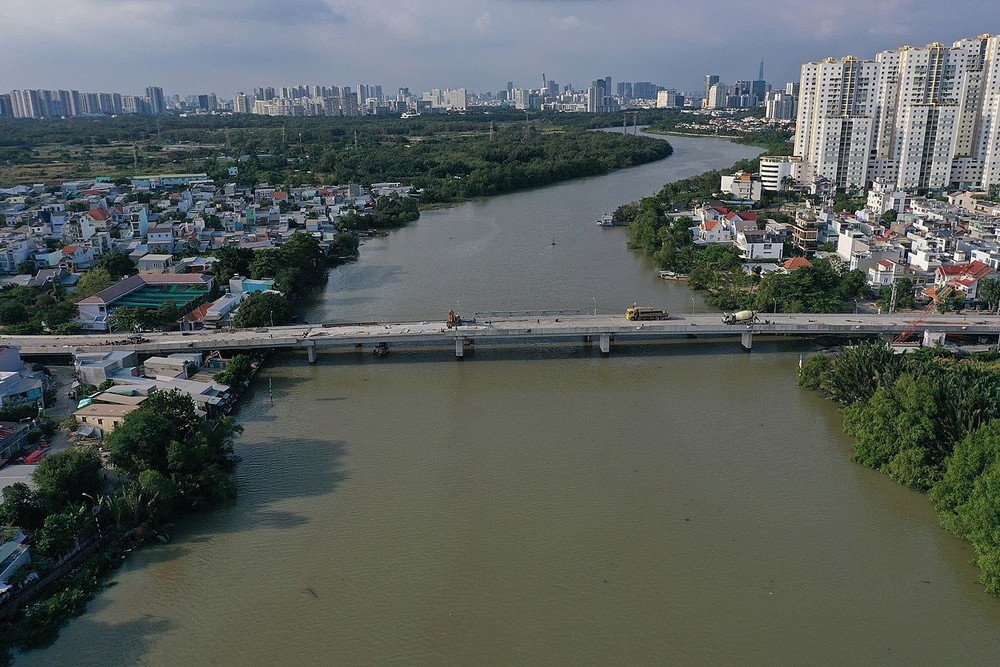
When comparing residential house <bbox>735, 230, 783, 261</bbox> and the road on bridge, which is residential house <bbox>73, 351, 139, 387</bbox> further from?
residential house <bbox>735, 230, 783, 261</bbox>

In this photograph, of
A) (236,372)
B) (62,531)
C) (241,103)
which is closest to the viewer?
(62,531)

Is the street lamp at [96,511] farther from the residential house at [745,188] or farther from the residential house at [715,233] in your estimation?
the residential house at [745,188]

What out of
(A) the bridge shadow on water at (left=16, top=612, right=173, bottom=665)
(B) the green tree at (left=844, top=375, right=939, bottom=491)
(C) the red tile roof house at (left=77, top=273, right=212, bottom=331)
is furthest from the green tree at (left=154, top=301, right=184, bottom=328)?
(B) the green tree at (left=844, top=375, right=939, bottom=491)

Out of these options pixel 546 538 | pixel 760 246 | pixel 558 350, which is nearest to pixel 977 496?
pixel 546 538

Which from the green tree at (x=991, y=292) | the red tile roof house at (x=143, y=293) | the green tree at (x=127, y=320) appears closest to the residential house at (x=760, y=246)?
the green tree at (x=991, y=292)

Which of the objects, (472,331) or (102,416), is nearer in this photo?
(102,416)

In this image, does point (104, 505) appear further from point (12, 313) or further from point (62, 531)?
point (12, 313)
